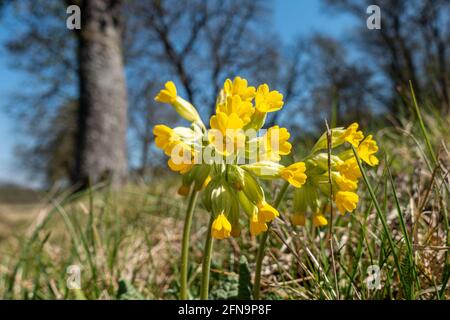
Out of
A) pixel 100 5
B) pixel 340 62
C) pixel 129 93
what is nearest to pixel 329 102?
pixel 340 62

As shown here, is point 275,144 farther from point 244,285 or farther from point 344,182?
point 244,285

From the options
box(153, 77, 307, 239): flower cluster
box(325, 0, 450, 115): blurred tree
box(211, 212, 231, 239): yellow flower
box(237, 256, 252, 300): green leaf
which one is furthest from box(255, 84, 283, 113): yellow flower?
box(325, 0, 450, 115): blurred tree

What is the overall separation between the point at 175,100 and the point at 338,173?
43 centimetres

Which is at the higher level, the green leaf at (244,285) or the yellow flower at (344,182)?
the yellow flower at (344,182)

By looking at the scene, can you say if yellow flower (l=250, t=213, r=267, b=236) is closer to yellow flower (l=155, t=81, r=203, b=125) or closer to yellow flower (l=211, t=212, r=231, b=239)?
yellow flower (l=211, t=212, r=231, b=239)

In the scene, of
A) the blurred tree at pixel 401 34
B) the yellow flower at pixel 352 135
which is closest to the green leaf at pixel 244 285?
the yellow flower at pixel 352 135

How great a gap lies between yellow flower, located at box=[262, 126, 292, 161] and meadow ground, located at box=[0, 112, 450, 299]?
0.19 m

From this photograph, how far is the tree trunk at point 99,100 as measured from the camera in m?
5.84

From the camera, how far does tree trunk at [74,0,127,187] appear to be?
5.84 metres

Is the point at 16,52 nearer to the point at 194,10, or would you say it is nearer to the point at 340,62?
the point at 194,10

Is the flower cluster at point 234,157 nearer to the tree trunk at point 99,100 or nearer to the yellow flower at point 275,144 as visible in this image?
the yellow flower at point 275,144

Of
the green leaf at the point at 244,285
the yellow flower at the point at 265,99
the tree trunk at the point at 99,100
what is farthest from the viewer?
the tree trunk at the point at 99,100

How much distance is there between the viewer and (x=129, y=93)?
680 inches

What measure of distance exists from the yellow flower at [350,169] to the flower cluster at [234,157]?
0.09m
